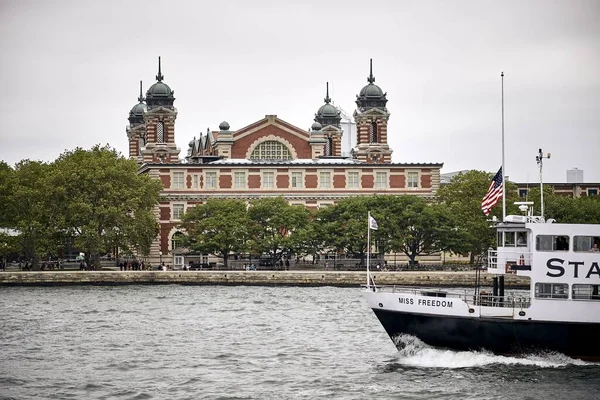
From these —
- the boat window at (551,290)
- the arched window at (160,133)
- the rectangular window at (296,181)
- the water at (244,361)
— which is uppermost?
the arched window at (160,133)

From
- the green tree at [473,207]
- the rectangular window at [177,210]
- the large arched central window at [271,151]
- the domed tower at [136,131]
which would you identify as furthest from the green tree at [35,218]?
the domed tower at [136,131]

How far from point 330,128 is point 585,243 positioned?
113 m

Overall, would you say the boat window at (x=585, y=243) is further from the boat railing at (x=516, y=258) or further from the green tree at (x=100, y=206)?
the green tree at (x=100, y=206)

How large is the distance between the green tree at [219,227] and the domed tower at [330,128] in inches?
1464

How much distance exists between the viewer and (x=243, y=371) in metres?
49.1

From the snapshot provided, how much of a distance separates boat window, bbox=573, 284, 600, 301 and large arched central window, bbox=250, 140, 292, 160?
304ft

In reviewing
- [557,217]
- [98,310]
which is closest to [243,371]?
[98,310]

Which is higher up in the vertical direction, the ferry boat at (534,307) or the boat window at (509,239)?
the boat window at (509,239)

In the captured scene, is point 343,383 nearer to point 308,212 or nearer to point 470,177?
point 308,212

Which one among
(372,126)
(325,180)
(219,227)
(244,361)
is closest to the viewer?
(244,361)

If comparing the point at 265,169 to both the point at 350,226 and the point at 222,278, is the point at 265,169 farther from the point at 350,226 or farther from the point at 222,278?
the point at 222,278

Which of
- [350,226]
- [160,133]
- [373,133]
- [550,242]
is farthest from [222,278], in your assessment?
[550,242]

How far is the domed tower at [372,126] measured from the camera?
14625 cm

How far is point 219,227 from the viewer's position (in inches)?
4729
